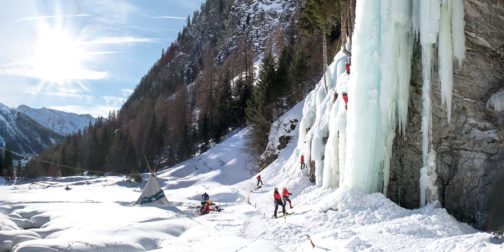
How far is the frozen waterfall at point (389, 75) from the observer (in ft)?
33.1

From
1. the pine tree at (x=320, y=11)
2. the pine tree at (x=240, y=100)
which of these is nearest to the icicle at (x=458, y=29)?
the pine tree at (x=320, y=11)

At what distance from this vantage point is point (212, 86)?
58.2 metres

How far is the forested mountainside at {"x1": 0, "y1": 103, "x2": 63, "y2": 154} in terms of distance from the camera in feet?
542

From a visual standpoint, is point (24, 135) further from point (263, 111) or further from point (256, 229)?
point (256, 229)

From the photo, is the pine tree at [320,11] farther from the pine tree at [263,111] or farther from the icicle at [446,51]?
the pine tree at [263,111]

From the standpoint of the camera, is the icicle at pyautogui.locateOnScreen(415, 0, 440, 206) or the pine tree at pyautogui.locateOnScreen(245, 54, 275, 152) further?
the pine tree at pyautogui.locateOnScreen(245, 54, 275, 152)

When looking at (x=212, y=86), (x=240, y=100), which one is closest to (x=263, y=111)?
(x=240, y=100)

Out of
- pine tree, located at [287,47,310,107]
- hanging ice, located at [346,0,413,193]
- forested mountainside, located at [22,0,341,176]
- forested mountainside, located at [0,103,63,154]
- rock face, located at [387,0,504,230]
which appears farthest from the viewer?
forested mountainside, located at [0,103,63,154]

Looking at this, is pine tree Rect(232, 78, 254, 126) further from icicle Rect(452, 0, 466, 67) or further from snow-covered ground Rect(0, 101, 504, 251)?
icicle Rect(452, 0, 466, 67)

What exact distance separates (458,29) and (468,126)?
3.08 meters

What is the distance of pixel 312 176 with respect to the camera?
16.4 meters

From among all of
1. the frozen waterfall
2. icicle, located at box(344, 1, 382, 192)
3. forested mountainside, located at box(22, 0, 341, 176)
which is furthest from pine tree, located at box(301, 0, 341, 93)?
icicle, located at box(344, 1, 382, 192)

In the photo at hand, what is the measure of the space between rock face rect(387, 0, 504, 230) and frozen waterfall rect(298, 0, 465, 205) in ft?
0.78

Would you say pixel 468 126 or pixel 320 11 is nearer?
pixel 468 126
